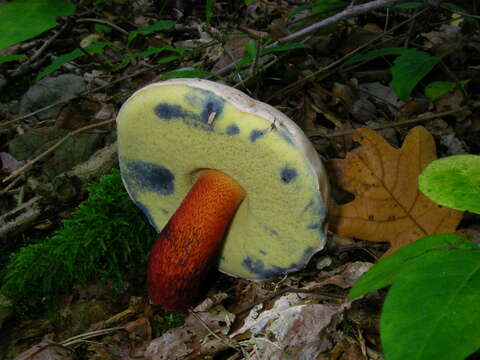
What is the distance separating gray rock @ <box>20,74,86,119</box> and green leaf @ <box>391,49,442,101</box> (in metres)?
1.83

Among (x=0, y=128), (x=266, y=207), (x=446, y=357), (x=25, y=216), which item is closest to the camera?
(x=446, y=357)

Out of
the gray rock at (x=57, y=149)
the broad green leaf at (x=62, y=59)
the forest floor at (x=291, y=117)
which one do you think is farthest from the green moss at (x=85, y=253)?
the broad green leaf at (x=62, y=59)

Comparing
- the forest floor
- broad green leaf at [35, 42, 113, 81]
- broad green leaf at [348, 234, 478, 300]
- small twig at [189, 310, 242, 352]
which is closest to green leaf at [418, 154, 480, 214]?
broad green leaf at [348, 234, 478, 300]

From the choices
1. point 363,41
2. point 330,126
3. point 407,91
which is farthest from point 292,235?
point 363,41

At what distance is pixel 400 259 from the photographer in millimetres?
605

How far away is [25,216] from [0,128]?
89cm

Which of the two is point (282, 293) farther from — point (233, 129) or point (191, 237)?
point (233, 129)

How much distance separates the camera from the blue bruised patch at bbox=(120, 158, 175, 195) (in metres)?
1.29

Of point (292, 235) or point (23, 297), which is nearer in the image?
point (292, 235)

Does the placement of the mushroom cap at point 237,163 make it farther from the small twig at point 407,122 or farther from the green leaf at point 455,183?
the small twig at point 407,122

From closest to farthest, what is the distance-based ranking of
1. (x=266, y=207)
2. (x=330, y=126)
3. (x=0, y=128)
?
(x=266, y=207), (x=330, y=126), (x=0, y=128)

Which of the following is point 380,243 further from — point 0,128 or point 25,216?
point 0,128

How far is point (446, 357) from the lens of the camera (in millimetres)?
445

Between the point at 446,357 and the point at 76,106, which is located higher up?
the point at 446,357
